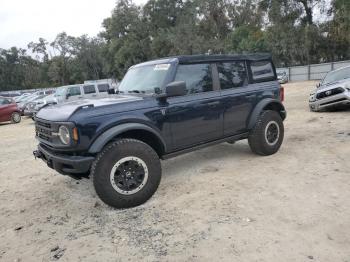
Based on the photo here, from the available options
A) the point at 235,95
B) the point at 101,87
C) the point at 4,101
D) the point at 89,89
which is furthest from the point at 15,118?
the point at 235,95

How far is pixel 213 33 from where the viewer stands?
47.4 m

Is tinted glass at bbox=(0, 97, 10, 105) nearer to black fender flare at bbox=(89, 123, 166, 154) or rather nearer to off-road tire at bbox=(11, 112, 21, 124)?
off-road tire at bbox=(11, 112, 21, 124)

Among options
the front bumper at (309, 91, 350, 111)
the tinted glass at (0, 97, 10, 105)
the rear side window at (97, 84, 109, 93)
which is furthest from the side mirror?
the tinted glass at (0, 97, 10, 105)

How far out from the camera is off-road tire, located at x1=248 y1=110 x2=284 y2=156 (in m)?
5.73

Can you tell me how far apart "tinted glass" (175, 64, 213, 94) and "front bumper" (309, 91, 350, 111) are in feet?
20.4

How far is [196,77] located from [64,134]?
2223 millimetres

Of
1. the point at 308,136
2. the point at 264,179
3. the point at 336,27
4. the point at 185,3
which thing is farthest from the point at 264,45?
the point at 264,179

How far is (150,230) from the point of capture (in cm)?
357

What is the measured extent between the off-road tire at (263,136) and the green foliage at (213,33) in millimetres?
21466

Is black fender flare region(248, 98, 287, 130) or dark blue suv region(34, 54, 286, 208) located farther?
black fender flare region(248, 98, 287, 130)

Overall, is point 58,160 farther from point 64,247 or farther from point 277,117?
point 277,117

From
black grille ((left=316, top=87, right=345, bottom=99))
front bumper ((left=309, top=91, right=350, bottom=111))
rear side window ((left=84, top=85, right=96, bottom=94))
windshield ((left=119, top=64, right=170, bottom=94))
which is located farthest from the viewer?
rear side window ((left=84, top=85, right=96, bottom=94))

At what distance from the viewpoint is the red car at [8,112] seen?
16734 mm

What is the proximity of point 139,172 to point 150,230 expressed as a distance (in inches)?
34.1
